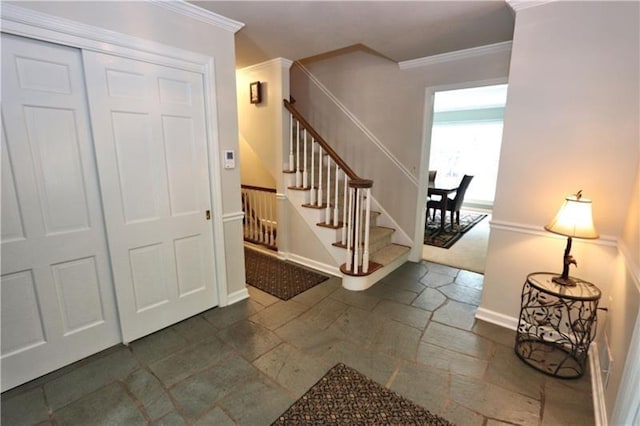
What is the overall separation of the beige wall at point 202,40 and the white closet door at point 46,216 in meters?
0.27

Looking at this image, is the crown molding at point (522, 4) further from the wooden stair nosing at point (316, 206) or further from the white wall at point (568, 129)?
the wooden stair nosing at point (316, 206)

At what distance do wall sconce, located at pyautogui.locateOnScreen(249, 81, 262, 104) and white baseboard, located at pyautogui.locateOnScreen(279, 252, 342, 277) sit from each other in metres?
2.01

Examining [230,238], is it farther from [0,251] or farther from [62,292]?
[0,251]

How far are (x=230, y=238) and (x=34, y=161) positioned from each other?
1.43 metres

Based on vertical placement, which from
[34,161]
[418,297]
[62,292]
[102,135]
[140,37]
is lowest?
[418,297]

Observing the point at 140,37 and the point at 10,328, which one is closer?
the point at 10,328

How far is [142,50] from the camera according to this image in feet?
6.59

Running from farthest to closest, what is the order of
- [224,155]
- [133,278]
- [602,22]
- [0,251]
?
[224,155] → [133,278] → [602,22] → [0,251]

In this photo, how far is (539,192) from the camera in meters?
2.20

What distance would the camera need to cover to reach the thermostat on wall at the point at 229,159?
2.57 meters

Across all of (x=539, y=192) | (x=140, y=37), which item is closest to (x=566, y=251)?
(x=539, y=192)

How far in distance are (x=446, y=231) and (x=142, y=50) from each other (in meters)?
5.01

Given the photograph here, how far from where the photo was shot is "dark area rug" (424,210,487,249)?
470 cm

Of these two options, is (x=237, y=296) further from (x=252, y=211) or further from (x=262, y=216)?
(x=252, y=211)
